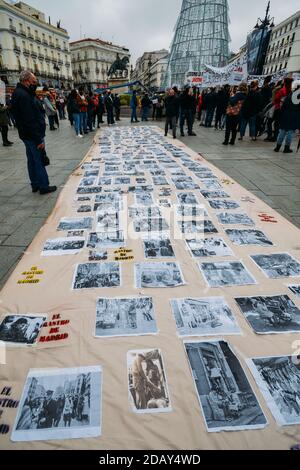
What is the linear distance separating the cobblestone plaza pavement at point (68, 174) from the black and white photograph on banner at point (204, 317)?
156cm

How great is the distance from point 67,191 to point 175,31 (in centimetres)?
3625

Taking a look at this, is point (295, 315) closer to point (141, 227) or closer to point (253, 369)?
point (253, 369)

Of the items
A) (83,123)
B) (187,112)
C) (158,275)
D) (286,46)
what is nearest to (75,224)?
(158,275)

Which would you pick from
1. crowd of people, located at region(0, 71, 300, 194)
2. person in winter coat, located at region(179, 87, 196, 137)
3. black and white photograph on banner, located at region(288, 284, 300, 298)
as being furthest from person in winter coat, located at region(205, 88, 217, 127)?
black and white photograph on banner, located at region(288, 284, 300, 298)

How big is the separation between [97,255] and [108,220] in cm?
80

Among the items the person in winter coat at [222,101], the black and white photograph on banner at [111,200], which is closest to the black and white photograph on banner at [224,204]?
the black and white photograph on banner at [111,200]

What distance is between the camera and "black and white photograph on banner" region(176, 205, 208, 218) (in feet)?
11.0

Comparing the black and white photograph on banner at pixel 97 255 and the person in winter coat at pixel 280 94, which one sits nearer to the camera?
the black and white photograph on banner at pixel 97 255

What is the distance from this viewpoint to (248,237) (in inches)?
111

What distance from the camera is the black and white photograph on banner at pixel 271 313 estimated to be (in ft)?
5.61

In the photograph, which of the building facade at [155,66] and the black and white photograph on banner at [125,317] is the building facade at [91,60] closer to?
the building facade at [155,66]

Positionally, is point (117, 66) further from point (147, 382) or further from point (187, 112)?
point (147, 382)

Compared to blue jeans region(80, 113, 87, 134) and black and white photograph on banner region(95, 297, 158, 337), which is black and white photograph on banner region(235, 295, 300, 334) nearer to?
black and white photograph on banner region(95, 297, 158, 337)

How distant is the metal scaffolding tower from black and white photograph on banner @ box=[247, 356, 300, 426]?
34008 millimetres
